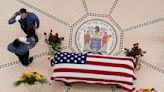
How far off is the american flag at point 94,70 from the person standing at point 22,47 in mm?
848

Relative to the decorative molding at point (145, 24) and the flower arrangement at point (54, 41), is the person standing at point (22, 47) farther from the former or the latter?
the decorative molding at point (145, 24)

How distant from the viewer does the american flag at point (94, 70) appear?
472 inches

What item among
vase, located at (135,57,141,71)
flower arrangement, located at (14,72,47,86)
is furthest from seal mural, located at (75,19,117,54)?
flower arrangement, located at (14,72,47,86)

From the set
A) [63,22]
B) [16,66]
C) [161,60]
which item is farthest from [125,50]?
[16,66]

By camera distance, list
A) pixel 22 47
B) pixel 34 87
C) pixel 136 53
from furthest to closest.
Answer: pixel 136 53 → pixel 34 87 → pixel 22 47

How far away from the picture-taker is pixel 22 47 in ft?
39.8

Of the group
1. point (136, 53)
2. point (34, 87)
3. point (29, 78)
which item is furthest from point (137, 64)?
point (29, 78)

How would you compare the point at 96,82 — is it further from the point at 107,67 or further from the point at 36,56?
the point at 36,56

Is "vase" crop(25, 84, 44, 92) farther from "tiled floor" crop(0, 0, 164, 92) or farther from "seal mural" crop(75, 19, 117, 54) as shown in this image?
"seal mural" crop(75, 19, 117, 54)

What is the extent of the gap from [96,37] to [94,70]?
4.84 feet

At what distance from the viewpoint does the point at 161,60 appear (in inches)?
510

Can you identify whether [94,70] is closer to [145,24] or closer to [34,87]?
[34,87]

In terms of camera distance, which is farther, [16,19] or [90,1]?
[90,1]

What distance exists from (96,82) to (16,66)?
7.31 ft
